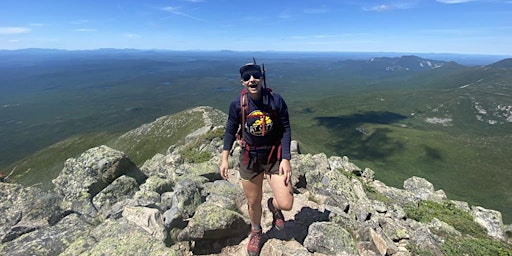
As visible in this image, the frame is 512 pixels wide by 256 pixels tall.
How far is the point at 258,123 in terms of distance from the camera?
8.09 meters

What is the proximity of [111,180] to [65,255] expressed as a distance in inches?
268

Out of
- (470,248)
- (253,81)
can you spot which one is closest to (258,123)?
(253,81)

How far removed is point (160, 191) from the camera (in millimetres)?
13859

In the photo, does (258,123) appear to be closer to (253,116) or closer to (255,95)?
(253,116)

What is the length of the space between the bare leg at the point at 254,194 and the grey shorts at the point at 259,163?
23cm

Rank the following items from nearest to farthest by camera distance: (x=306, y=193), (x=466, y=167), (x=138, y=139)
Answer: (x=306, y=193), (x=138, y=139), (x=466, y=167)

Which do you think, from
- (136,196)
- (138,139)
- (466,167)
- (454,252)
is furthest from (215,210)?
(466,167)

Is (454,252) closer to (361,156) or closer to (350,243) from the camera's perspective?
(350,243)

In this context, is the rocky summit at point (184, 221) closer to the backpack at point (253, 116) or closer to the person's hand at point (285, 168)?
the person's hand at point (285, 168)

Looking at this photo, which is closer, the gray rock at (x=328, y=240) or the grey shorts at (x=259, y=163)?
the grey shorts at (x=259, y=163)

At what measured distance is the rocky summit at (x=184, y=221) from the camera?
855 cm

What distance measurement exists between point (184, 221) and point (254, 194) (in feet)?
11.1

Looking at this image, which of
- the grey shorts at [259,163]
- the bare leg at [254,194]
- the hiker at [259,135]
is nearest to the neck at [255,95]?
the hiker at [259,135]

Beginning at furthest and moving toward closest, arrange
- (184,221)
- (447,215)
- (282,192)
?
(447,215)
(184,221)
(282,192)
